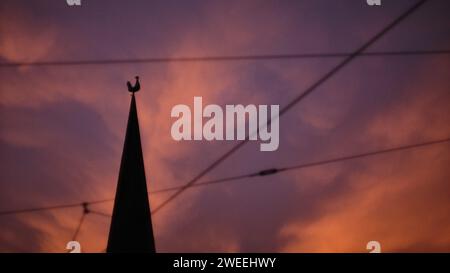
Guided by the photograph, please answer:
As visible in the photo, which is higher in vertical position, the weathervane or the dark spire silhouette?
the weathervane

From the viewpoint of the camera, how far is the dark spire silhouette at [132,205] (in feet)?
39.8

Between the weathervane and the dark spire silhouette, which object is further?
the dark spire silhouette

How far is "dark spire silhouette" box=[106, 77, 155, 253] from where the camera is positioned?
12.1 metres

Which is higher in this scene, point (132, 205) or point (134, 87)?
point (134, 87)

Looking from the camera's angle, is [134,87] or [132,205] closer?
[134,87]

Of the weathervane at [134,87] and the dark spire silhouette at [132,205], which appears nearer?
the weathervane at [134,87]

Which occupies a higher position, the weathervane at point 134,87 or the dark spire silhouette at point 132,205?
the weathervane at point 134,87

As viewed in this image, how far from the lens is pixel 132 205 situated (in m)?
12.5
